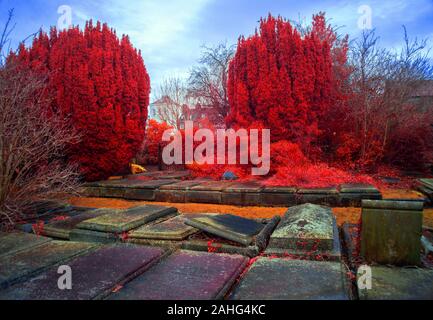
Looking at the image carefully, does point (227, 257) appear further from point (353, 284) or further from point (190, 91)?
point (190, 91)

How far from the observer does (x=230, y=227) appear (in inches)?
141

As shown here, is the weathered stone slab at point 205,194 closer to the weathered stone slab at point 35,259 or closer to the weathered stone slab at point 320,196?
the weathered stone slab at point 320,196

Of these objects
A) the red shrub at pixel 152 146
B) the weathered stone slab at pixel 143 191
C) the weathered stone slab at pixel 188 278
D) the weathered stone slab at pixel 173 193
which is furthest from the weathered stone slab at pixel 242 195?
the red shrub at pixel 152 146

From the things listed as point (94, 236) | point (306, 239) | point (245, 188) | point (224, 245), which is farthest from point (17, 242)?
point (245, 188)

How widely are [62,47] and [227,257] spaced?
A: 7.60 m

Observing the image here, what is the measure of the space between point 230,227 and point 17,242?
7.60 feet

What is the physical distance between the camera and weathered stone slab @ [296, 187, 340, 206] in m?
5.72

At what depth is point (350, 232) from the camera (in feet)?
11.9

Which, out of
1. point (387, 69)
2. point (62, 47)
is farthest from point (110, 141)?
point (387, 69)

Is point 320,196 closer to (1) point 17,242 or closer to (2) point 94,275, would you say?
(2) point 94,275

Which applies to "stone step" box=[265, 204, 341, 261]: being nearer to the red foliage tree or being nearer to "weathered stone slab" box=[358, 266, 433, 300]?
"weathered stone slab" box=[358, 266, 433, 300]

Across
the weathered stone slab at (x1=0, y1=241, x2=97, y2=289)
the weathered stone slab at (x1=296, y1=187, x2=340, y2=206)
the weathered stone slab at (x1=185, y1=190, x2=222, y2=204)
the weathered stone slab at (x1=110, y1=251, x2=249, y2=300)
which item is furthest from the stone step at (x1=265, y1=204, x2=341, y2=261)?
the weathered stone slab at (x1=185, y1=190, x2=222, y2=204)

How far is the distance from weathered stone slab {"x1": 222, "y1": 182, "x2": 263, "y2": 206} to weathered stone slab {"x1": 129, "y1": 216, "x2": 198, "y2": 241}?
8.41 ft

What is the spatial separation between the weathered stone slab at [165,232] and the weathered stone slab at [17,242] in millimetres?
1000
